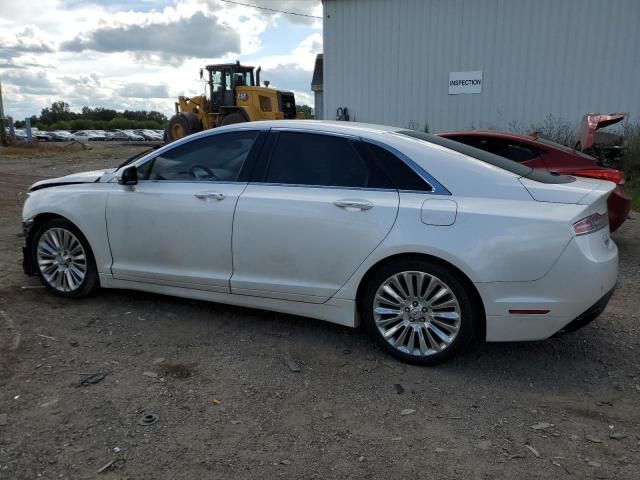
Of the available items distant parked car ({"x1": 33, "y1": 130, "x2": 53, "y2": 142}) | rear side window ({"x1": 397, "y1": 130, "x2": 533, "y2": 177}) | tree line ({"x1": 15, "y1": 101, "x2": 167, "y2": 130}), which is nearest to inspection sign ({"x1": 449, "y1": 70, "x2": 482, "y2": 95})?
rear side window ({"x1": 397, "y1": 130, "x2": 533, "y2": 177})

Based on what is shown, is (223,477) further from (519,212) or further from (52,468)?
(519,212)

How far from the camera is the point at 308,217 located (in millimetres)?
3777

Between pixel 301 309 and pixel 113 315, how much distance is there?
1660 millimetres

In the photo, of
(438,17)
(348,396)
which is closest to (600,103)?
(438,17)

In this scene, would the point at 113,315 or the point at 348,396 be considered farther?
the point at 113,315

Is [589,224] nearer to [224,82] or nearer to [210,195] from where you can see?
[210,195]

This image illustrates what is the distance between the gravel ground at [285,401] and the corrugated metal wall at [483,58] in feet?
36.7

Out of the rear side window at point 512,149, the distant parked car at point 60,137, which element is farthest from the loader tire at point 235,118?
the distant parked car at point 60,137

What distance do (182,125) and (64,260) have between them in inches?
621

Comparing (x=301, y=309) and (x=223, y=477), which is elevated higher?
(x=301, y=309)

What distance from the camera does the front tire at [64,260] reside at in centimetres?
470

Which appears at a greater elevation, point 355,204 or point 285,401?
point 355,204

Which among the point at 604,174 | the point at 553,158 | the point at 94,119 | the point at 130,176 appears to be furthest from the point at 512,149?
the point at 94,119

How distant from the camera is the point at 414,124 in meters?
16.0
